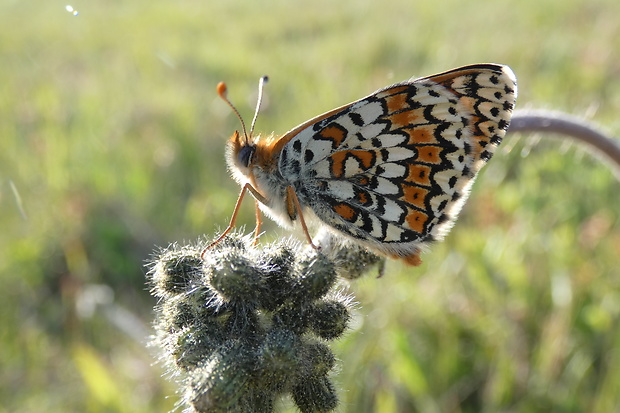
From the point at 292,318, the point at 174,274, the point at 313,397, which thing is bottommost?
the point at 313,397

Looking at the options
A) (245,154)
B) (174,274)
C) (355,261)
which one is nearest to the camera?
(174,274)

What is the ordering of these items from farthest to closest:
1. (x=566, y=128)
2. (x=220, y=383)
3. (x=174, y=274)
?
1. (x=566, y=128)
2. (x=174, y=274)
3. (x=220, y=383)

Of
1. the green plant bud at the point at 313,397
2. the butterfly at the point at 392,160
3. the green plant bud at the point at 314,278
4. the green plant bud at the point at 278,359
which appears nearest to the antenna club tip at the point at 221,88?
the butterfly at the point at 392,160

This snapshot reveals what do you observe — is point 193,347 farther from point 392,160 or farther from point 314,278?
point 392,160

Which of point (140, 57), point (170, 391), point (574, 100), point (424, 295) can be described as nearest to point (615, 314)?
point (424, 295)

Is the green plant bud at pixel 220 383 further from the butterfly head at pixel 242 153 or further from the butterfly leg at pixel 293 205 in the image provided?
the butterfly head at pixel 242 153

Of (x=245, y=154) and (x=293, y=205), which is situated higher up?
(x=245, y=154)

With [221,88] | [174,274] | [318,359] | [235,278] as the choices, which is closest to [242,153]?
[221,88]
